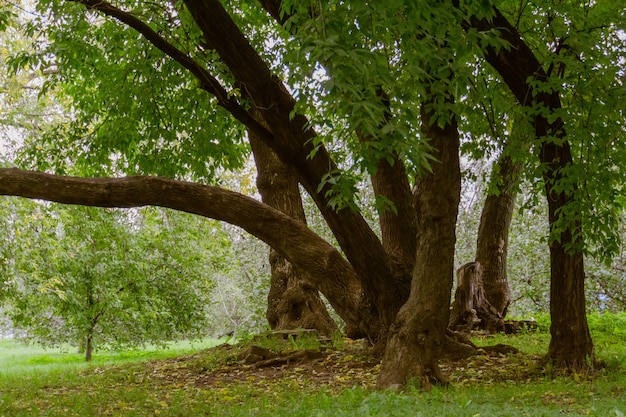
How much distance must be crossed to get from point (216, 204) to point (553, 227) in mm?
4233

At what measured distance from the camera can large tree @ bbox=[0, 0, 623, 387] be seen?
4.83 m

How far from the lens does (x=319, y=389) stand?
25.7ft

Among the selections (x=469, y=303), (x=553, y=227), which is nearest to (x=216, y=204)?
(x=553, y=227)

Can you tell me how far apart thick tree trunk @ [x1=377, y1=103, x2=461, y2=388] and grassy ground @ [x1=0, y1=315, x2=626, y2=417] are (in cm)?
46

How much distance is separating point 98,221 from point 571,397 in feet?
38.4

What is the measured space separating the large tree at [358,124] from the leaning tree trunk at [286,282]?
1.22 meters

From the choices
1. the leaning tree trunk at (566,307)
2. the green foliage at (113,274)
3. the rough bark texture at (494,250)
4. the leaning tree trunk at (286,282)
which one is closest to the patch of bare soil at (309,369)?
the leaning tree trunk at (566,307)

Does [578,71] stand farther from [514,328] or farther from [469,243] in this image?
[469,243]

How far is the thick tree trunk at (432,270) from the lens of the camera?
732cm

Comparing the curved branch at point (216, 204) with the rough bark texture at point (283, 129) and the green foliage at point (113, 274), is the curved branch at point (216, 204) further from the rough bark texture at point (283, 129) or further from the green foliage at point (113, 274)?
the green foliage at point (113, 274)

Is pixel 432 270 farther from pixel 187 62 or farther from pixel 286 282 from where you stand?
pixel 286 282

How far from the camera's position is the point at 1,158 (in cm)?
1267

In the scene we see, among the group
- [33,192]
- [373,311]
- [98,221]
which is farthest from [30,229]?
[373,311]

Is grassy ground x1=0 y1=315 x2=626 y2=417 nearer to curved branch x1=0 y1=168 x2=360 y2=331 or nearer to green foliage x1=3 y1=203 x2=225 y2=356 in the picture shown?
curved branch x1=0 y1=168 x2=360 y2=331
